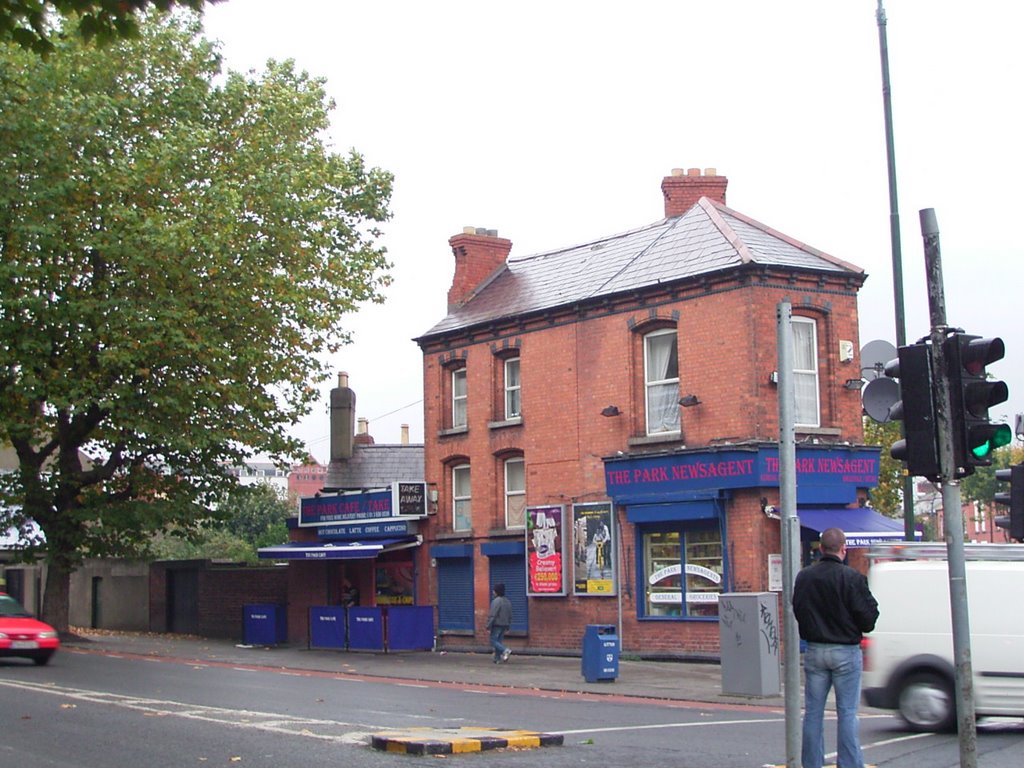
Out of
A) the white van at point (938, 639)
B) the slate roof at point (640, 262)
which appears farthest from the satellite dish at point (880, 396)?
the slate roof at point (640, 262)

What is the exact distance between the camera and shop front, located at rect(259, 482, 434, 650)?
3039 cm

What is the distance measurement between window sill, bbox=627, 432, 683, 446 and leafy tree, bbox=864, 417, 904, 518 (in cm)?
1710

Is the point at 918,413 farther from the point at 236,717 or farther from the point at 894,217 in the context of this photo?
the point at 894,217

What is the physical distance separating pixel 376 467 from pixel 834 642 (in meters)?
29.7

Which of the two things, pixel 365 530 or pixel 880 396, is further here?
pixel 365 530

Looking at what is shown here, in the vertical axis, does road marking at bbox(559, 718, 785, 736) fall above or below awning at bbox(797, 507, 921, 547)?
below

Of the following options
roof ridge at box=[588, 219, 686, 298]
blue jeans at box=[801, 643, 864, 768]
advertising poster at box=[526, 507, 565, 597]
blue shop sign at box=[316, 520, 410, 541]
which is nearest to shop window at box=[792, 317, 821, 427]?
roof ridge at box=[588, 219, 686, 298]

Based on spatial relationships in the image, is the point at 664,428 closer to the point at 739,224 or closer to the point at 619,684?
the point at 739,224

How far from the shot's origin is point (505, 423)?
31.0m

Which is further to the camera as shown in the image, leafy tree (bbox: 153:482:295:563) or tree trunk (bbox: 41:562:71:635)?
leafy tree (bbox: 153:482:295:563)

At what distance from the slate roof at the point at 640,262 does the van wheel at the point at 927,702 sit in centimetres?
1214

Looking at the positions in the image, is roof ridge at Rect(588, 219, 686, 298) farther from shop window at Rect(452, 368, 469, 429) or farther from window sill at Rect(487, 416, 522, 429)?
shop window at Rect(452, 368, 469, 429)

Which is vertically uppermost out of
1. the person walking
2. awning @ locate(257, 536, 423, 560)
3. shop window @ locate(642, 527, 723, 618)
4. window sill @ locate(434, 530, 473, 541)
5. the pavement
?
window sill @ locate(434, 530, 473, 541)

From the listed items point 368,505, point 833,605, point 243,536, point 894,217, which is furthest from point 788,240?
point 243,536
